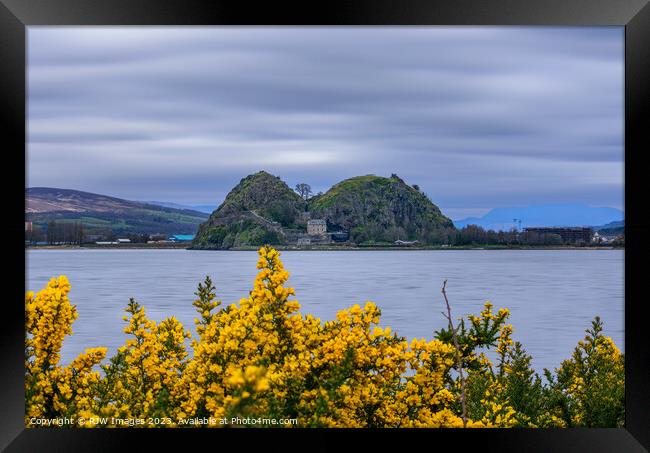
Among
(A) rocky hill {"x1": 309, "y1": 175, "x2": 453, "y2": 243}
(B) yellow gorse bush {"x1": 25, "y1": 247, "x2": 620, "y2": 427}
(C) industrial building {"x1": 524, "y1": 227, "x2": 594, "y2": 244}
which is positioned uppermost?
(A) rocky hill {"x1": 309, "y1": 175, "x2": 453, "y2": 243}

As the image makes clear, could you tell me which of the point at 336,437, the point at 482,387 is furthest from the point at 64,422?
the point at 482,387

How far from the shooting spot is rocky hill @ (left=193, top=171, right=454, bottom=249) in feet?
17.4

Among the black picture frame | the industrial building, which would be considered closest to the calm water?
the industrial building

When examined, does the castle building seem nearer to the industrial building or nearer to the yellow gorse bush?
the yellow gorse bush

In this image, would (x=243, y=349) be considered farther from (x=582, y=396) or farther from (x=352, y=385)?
(x=582, y=396)

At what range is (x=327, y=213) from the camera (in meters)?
5.27

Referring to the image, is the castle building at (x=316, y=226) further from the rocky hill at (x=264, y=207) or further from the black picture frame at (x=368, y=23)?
the black picture frame at (x=368, y=23)

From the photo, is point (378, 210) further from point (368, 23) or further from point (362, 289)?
point (368, 23)

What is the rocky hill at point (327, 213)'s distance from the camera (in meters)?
5.30

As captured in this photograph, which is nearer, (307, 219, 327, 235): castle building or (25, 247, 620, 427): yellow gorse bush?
(25, 247, 620, 427): yellow gorse bush

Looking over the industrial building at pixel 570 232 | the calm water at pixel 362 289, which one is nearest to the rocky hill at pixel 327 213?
the calm water at pixel 362 289

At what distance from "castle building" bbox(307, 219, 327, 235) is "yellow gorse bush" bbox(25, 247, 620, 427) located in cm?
131

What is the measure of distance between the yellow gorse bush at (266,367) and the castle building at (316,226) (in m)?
1.31

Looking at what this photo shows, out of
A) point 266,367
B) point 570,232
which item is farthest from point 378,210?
point 266,367
